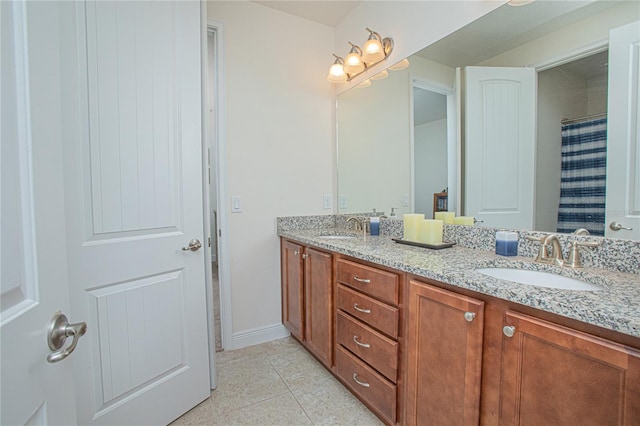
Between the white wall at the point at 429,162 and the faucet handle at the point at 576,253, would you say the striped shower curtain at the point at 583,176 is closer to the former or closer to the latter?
the faucet handle at the point at 576,253

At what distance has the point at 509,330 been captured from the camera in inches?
35.4

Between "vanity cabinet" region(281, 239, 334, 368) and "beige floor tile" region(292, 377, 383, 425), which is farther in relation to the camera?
"vanity cabinet" region(281, 239, 334, 368)

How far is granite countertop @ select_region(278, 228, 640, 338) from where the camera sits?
722 mm

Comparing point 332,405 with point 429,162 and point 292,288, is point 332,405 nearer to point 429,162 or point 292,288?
point 292,288

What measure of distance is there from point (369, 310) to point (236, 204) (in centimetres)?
128

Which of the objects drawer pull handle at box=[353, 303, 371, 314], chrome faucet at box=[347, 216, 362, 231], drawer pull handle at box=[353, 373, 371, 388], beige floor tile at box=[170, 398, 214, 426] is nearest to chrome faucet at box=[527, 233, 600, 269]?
drawer pull handle at box=[353, 303, 371, 314]

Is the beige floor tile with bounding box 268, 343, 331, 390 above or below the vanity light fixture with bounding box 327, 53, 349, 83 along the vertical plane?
below

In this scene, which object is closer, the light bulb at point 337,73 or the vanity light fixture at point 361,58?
the vanity light fixture at point 361,58

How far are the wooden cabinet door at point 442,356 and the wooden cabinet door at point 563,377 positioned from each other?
0.10m

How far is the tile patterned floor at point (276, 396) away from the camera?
1.56 meters

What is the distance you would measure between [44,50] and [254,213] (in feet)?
5.92

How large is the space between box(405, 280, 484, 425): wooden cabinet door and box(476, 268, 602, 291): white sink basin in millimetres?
234

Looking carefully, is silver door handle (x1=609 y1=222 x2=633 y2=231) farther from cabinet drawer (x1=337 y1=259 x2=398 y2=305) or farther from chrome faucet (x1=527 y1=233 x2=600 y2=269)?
cabinet drawer (x1=337 y1=259 x2=398 y2=305)

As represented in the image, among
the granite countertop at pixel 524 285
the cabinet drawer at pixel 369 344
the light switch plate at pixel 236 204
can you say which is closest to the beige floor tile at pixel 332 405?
the cabinet drawer at pixel 369 344
